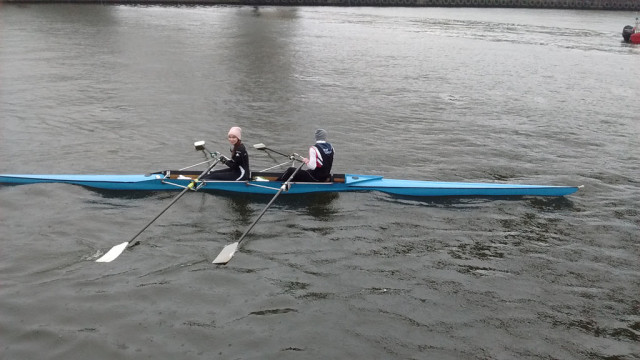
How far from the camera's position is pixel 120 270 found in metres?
10.8

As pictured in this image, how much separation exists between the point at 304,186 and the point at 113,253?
5.50 metres

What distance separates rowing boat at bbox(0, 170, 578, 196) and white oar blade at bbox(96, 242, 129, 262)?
354 centimetres

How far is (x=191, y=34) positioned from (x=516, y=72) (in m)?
32.2

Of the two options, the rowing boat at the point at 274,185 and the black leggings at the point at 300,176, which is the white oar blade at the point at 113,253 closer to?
the rowing boat at the point at 274,185

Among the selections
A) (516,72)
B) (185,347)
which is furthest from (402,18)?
(185,347)

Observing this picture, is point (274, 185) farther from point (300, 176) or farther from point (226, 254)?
point (226, 254)

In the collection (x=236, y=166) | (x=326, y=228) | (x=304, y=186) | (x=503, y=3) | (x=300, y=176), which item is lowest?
(x=326, y=228)

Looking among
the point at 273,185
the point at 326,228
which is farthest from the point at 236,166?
the point at 326,228

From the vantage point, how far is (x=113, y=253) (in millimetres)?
10898

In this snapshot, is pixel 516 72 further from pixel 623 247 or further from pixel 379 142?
pixel 623 247

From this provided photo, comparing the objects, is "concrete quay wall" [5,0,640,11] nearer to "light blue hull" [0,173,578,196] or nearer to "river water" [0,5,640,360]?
"river water" [0,5,640,360]

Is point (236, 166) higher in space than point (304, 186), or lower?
higher

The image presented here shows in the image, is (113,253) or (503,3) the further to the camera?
(503,3)

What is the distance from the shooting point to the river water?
30.2ft
